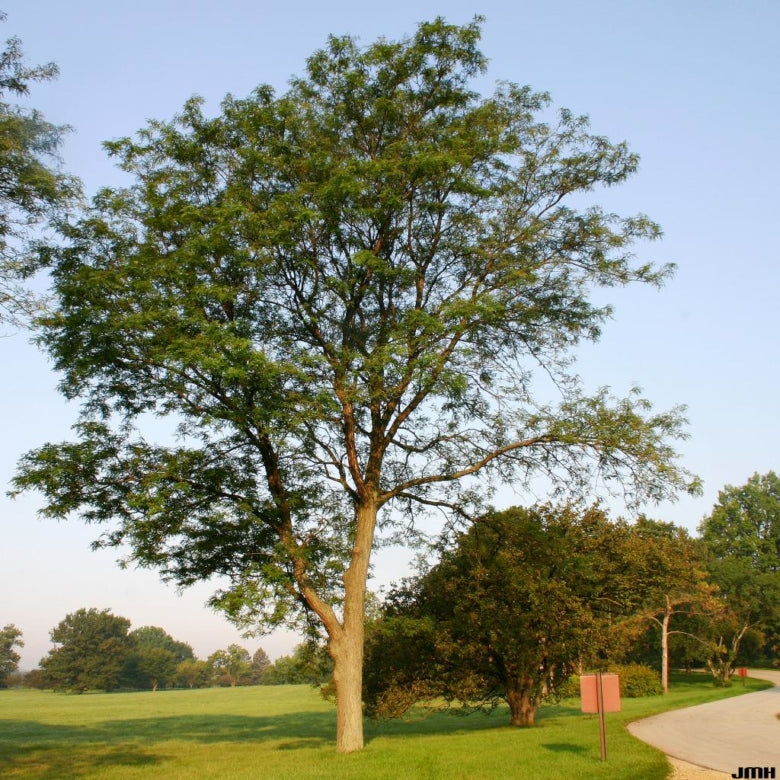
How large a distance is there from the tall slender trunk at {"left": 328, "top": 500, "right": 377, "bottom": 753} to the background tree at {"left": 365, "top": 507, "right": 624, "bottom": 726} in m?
4.43

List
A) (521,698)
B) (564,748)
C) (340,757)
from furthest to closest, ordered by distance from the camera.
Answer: (521,698)
(564,748)
(340,757)

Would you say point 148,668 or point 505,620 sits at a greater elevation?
point 505,620

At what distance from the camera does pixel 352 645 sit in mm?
17562

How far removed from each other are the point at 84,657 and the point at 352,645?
395 ft

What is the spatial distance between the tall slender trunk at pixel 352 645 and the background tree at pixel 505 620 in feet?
14.5

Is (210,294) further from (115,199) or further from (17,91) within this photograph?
(17,91)

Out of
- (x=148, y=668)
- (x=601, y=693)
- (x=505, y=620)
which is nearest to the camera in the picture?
(x=601, y=693)

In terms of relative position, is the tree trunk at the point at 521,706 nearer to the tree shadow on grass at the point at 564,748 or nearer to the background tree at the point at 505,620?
the background tree at the point at 505,620

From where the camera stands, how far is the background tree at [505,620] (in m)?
23.3

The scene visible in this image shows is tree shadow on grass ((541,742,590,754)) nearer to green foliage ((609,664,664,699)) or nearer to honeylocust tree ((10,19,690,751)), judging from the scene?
honeylocust tree ((10,19,690,751))

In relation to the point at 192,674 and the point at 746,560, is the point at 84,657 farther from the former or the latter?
the point at 746,560

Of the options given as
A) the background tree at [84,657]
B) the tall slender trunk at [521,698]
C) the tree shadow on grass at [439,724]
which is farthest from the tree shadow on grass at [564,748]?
the background tree at [84,657]

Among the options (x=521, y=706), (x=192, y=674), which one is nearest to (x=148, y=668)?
(x=192, y=674)

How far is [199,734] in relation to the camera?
34.1 m
